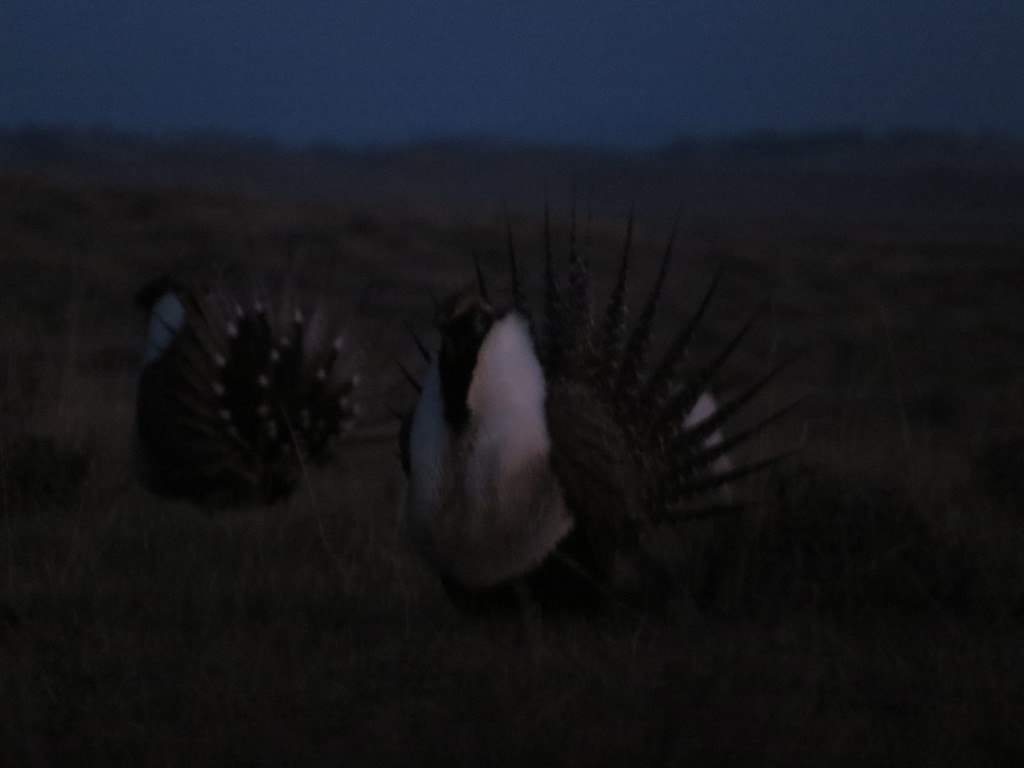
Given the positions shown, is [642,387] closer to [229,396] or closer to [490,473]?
[490,473]

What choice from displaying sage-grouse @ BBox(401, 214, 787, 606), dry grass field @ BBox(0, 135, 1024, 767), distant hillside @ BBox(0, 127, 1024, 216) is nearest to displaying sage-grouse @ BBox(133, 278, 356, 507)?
dry grass field @ BBox(0, 135, 1024, 767)

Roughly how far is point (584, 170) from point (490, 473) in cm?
6316

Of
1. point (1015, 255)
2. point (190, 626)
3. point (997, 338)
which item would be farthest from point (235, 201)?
point (190, 626)

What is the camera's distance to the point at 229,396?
5137 millimetres

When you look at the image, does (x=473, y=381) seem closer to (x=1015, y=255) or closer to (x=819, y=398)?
(x=819, y=398)

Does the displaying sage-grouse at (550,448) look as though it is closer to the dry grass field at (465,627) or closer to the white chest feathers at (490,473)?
the white chest feathers at (490,473)

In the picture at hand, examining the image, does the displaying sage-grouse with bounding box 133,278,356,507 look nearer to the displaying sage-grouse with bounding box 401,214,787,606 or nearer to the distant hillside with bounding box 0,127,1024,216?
the displaying sage-grouse with bounding box 401,214,787,606

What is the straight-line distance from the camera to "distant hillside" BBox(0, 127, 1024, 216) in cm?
5538

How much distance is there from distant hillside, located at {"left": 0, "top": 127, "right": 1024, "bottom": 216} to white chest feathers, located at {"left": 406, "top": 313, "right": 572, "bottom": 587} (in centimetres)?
4251

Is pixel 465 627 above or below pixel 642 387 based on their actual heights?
below

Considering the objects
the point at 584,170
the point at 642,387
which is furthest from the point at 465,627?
the point at 584,170

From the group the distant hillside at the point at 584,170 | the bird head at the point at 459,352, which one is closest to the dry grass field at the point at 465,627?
the bird head at the point at 459,352

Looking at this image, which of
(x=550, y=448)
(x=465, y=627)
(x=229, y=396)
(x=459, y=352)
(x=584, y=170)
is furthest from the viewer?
(x=584, y=170)

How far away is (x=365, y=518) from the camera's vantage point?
4992 millimetres
